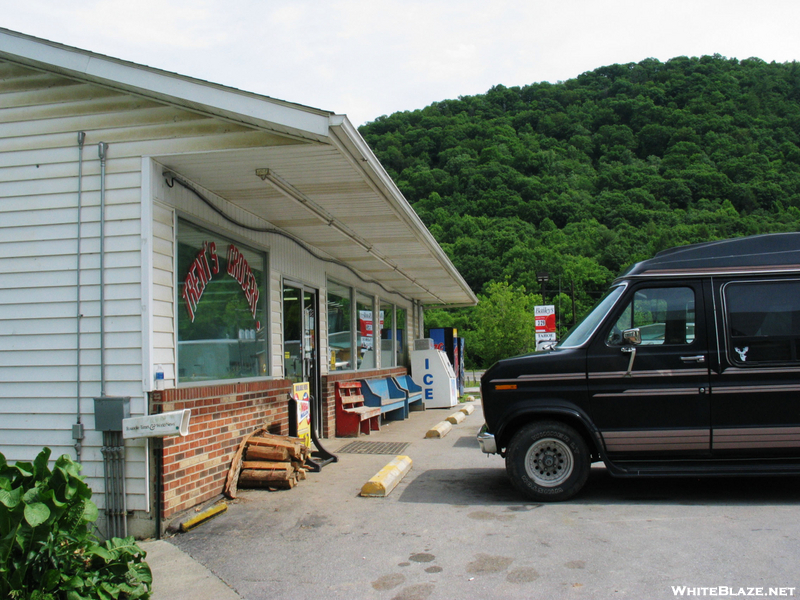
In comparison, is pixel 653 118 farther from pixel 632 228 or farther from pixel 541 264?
pixel 541 264

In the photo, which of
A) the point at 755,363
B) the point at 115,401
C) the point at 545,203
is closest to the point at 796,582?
the point at 755,363

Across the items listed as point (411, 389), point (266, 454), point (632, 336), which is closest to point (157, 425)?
point (266, 454)

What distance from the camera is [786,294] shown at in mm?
6102

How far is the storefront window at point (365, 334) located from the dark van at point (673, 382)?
7473mm

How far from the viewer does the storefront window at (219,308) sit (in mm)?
6449

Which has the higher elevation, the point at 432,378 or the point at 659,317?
the point at 659,317

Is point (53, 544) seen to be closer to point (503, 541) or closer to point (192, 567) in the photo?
point (192, 567)

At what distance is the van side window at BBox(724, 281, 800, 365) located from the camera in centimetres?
604

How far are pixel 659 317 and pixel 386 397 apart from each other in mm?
7997

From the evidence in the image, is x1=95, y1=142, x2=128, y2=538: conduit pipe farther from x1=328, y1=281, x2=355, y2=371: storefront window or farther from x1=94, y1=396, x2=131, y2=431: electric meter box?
x1=328, y1=281, x2=355, y2=371: storefront window

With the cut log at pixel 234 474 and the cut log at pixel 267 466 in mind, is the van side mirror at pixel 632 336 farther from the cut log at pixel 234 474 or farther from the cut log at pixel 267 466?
the cut log at pixel 234 474

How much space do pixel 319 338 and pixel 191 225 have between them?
4.61 m

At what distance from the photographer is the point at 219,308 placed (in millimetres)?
7191

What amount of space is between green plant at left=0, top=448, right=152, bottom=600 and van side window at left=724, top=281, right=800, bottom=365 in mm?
5347
